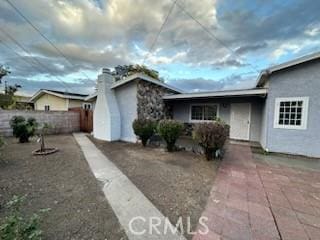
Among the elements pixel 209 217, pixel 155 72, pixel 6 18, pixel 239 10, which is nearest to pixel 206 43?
pixel 239 10

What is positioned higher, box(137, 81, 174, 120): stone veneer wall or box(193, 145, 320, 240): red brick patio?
box(137, 81, 174, 120): stone veneer wall

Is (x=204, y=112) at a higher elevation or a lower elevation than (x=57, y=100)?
lower

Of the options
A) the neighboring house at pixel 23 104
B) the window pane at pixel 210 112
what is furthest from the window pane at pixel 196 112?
the neighboring house at pixel 23 104

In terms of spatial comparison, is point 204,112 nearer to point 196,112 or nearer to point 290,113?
point 196,112

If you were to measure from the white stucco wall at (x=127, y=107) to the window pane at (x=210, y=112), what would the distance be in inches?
199

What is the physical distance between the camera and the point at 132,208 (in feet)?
9.89

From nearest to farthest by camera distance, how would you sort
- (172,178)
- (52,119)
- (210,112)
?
(172,178) < (210,112) < (52,119)

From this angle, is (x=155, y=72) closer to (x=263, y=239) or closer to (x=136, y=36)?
(x=136, y=36)

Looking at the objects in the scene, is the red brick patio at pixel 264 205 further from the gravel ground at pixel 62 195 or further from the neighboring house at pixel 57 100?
the neighboring house at pixel 57 100

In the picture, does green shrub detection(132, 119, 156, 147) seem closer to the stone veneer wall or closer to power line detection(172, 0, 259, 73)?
the stone veneer wall

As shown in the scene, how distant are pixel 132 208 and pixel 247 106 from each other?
9.32 metres

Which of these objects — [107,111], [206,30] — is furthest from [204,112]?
[107,111]

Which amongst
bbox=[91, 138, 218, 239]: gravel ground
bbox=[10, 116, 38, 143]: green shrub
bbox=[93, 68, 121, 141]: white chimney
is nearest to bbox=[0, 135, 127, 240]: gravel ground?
bbox=[91, 138, 218, 239]: gravel ground

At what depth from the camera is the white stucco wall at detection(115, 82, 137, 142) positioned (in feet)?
31.2
